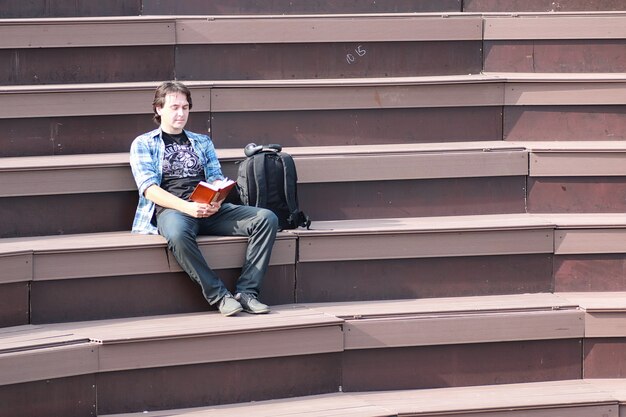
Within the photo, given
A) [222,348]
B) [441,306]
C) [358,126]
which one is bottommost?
[222,348]

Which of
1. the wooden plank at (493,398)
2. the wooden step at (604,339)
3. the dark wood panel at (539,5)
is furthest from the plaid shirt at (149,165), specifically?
the dark wood panel at (539,5)

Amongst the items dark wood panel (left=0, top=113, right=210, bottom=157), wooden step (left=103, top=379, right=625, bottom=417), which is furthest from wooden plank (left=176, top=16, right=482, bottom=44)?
wooden step (left=103, top=379, right=625, bottom=417)

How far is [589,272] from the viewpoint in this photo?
5129 mm

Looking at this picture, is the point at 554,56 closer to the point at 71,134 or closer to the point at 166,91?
the point at 166,91

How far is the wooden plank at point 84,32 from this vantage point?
534cm

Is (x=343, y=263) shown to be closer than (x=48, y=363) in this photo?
No

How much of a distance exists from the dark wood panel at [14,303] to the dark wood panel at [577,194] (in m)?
2.25

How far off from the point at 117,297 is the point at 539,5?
9.26ft

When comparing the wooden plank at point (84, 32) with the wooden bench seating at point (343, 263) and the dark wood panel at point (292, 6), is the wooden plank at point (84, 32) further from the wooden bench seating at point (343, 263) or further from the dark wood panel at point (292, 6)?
the wooden bench seating at point (343, 263)

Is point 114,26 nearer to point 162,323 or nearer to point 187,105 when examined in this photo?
point 187,105

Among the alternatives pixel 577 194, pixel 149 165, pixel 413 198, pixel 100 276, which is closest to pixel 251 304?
pixel 100 276

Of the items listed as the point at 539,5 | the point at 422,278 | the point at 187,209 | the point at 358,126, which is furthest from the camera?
the point at 539,5

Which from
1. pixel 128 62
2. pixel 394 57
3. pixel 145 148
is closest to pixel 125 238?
pixel 145 148

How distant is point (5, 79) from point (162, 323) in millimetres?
1562
